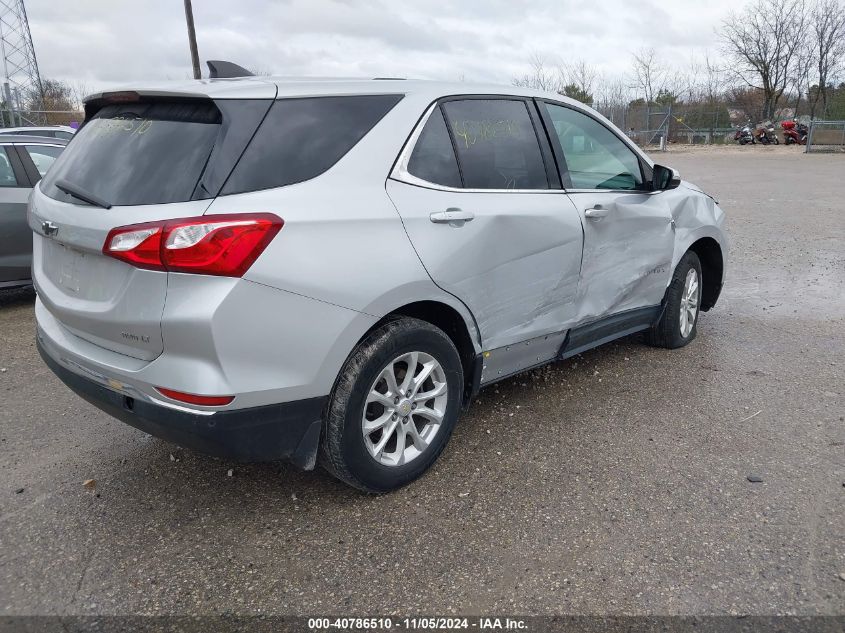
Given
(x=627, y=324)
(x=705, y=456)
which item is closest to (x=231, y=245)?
(x=705, y=456)

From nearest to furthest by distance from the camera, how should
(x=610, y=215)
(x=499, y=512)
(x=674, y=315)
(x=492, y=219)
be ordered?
1. (x=499, y=512)
2. (x=492, y=219)
3. (x=610, y=215)
4. (x=674, y=315)

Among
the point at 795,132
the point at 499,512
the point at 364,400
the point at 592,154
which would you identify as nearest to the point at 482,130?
the point at 592,154

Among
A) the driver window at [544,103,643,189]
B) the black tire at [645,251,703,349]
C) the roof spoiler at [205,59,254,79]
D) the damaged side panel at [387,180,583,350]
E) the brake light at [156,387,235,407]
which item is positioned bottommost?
the black tire at [645,251,703,349]

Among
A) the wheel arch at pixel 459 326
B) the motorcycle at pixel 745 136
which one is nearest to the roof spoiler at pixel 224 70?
the wheel arch at pixel 459 326

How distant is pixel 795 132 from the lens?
32.5 m

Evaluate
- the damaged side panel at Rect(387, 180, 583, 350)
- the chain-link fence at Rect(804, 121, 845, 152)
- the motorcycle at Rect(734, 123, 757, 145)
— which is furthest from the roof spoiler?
the motorcycle at Rect(734, 123, 757, 145)

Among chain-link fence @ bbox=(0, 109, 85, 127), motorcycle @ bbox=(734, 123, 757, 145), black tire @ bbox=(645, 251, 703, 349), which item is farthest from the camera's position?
motorcycle @ bbox=(734, 123, 757, 145)

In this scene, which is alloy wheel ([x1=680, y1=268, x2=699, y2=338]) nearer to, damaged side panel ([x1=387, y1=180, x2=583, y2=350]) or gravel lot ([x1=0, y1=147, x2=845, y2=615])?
gravel lot ([x1=0, y1=147, x2=845, y2=615])

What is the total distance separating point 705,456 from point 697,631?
133 centimetres

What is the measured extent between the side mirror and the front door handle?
5.97 feet

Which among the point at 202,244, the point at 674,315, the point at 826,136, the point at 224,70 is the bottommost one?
the point at 674,315

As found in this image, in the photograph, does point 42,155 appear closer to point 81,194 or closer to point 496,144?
point 81,194

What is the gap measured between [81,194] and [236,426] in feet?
3.76

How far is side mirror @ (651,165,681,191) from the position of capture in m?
4.42
